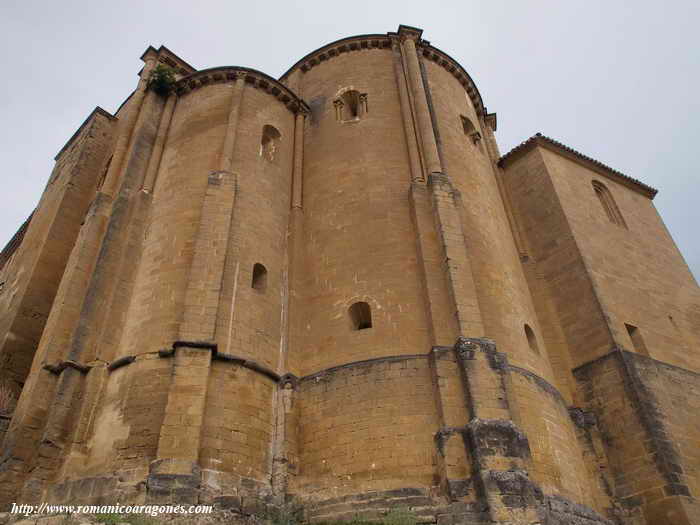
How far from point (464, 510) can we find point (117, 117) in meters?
16.1

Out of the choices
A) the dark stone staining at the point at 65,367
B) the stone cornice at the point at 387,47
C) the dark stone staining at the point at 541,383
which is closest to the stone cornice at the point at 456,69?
the stone cornice at the point at 387,47

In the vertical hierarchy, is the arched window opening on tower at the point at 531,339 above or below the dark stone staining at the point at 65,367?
above

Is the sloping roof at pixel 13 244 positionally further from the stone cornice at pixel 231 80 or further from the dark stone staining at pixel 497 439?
the dark stone staining at pixel 497 439

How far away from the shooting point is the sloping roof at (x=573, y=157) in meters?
20.0

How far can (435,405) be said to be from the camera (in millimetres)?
11195

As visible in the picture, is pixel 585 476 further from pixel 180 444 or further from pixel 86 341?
pixel 86 341

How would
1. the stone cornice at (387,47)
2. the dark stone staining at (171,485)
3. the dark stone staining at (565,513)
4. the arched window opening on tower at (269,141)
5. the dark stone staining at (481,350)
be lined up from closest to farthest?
the dark stone staining at (171,485) < the dark stone staining at (565,513) < the dark stone staining at (481,350) < the arched window opening on tower at (269,141) < the stone cornice at (387,47)

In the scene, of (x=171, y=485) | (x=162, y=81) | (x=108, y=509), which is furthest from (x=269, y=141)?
(x=108, y=509)

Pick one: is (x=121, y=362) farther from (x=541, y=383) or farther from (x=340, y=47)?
(x=340, y=47)

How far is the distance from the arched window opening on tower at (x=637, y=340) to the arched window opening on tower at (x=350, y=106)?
8.95m

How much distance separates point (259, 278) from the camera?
1372cm

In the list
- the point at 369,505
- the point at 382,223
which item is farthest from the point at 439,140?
the point at 369,505

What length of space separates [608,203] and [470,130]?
18.0ft

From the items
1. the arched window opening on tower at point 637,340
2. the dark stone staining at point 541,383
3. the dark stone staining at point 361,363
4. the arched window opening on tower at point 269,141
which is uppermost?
the arched window opening on tower at point 269,141
